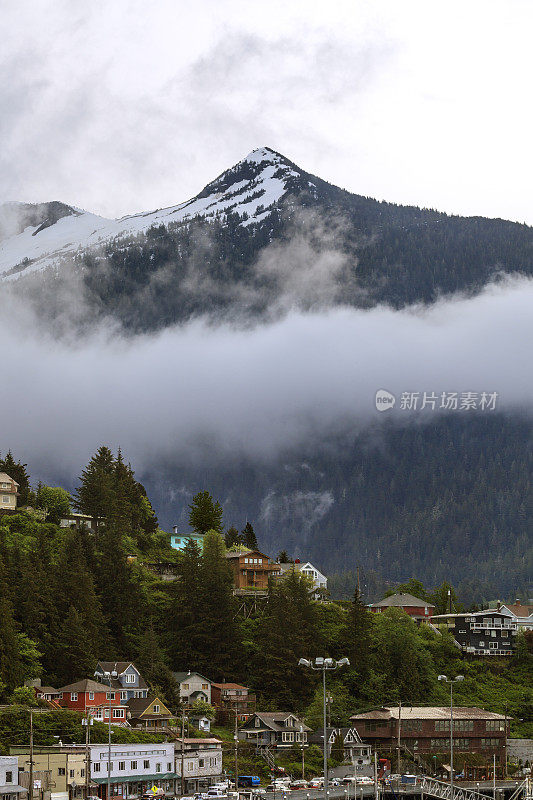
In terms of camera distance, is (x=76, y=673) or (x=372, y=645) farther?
(x=372, y=645)

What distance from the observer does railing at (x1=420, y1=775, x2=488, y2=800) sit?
10656cm

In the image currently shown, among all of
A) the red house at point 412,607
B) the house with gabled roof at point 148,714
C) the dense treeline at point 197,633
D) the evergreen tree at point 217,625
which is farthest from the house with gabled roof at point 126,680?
the red house at point 412,607

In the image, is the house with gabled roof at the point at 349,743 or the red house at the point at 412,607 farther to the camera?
the red house at the point at 412,607

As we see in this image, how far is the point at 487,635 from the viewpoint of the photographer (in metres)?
163

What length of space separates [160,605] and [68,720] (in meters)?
37.9

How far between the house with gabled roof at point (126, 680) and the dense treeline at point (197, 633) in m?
2.25

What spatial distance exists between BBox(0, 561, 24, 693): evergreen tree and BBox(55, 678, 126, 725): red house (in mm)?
4331

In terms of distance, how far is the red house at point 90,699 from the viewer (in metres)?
115

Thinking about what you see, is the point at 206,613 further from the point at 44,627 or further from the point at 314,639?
the point at 44,627

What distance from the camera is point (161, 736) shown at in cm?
11406

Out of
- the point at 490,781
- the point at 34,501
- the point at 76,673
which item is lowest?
the point at 490,781

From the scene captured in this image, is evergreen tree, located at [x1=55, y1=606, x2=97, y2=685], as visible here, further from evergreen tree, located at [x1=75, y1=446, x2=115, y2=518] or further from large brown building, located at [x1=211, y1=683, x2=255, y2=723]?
→ evergreen tree, located at [x1=75, y1=446, x2=115, y2=518]

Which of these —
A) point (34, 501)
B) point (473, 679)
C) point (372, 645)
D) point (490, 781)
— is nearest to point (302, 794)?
point (490, 781)

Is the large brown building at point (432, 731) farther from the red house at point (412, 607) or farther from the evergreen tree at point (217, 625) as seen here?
the red house at point (412, 607)
